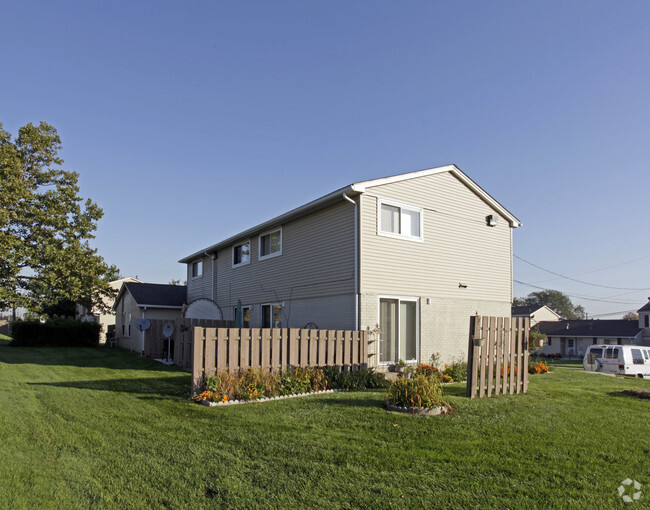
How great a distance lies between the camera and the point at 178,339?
16984mm

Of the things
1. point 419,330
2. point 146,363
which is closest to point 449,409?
point 419,330

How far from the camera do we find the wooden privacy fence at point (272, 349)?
955 cm

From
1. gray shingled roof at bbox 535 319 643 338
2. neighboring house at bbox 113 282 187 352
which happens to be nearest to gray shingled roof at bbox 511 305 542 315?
gray shingled roof at bbox 535 319 643 338

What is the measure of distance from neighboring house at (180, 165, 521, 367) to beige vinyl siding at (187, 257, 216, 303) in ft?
17.0

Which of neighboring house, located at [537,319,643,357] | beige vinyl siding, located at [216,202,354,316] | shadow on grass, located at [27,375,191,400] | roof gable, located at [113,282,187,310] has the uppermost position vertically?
beige vinyl siding, located at [216,202,354,316]

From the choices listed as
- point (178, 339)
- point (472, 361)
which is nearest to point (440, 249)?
point (472, 361)

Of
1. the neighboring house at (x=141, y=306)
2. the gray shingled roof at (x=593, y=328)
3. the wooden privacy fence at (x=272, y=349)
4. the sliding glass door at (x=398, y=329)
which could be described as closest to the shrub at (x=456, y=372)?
the sliding glass door at (x=398, y=329)

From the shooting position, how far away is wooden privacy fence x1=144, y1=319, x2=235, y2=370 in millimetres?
16188

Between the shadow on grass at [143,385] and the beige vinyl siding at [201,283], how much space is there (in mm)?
9854

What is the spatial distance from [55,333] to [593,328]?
54763 mm

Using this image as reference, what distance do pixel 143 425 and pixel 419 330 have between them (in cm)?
860

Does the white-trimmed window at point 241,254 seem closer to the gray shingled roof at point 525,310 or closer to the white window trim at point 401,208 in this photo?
the white window trim at point 401,208

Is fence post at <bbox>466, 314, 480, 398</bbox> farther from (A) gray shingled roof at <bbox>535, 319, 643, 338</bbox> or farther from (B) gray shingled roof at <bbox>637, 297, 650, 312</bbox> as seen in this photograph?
(B) gray shingled roof at <bbox>637, 297, 650, 312</bbox>

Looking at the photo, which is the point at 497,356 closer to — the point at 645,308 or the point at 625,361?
the point at 625,361
